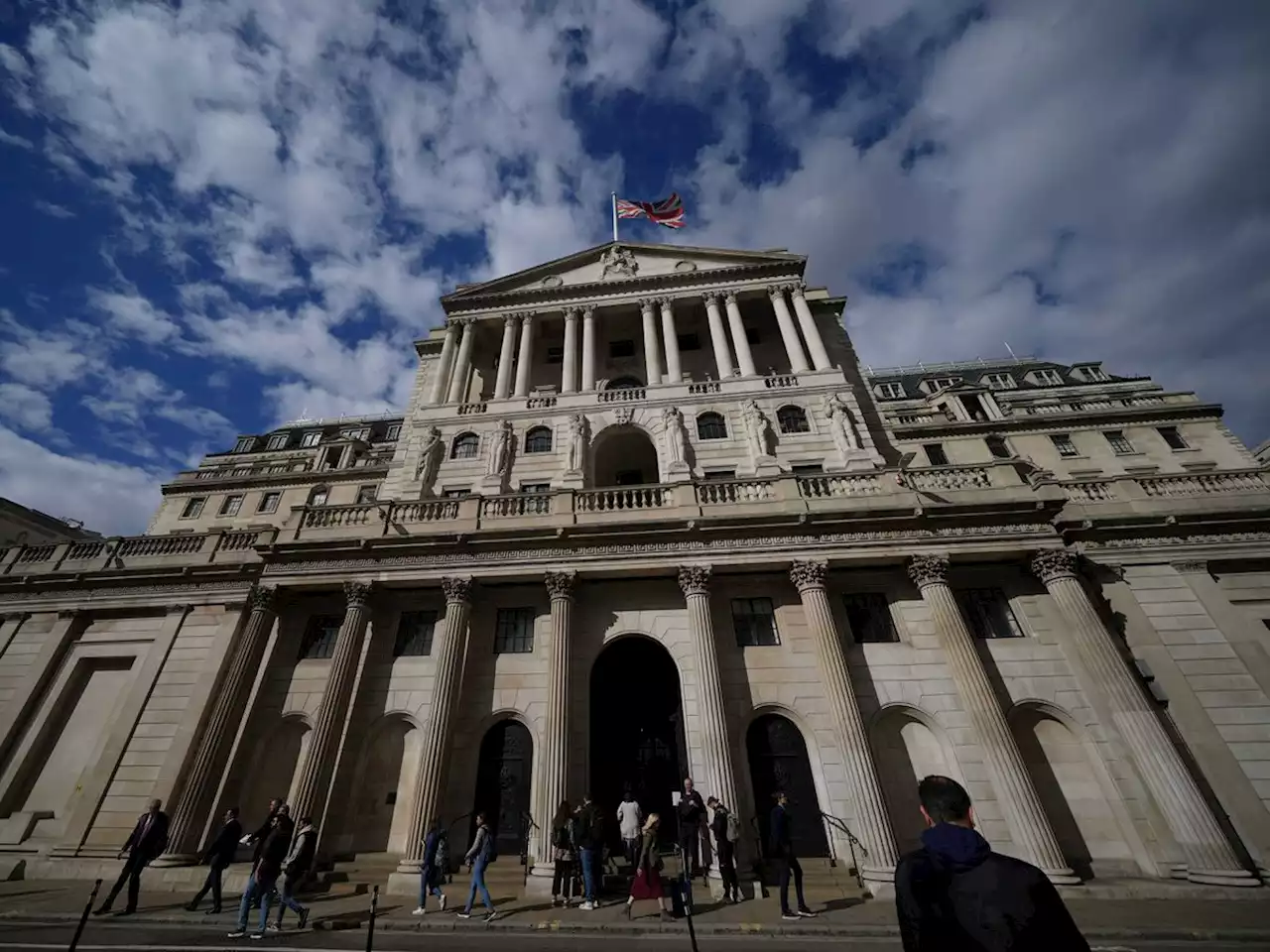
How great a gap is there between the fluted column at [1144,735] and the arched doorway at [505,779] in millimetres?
15434

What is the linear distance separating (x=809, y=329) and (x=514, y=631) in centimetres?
1893

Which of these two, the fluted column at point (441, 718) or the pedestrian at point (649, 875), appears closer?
the pedestrian at point (649, 875)

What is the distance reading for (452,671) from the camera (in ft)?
49.2

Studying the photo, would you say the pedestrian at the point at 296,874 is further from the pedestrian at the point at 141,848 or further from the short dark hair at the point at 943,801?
the short dark hair at the point at 943,801

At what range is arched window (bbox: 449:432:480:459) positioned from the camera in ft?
73.8

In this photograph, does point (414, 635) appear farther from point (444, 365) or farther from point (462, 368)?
point (444, 365)

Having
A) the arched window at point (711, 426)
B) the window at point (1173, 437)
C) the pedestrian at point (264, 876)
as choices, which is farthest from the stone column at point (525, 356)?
the window at point (1173, 437)

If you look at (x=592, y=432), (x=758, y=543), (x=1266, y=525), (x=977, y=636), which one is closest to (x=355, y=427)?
(x=592, y=432)

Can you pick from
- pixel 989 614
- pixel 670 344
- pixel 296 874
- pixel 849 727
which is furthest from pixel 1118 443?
pixel 296 874

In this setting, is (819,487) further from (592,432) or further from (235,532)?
(235,532)

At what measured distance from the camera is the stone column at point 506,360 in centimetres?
2472

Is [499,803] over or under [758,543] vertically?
under

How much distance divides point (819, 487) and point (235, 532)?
21.5 metres

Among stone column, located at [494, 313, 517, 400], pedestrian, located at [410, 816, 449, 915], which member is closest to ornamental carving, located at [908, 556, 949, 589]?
pedestrian, located at [410, 816, 449, 915]
